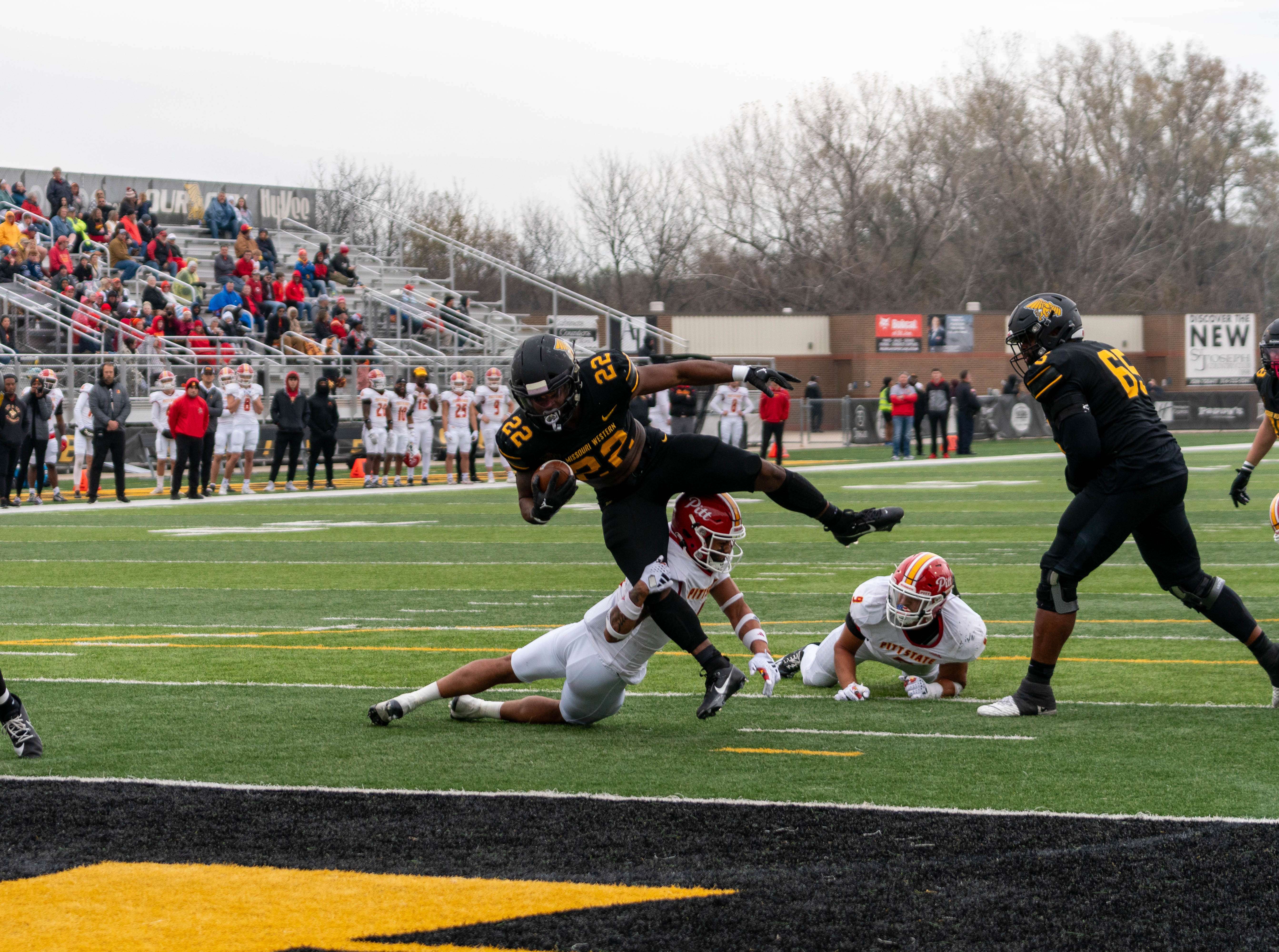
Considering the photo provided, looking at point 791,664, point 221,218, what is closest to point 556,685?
point 791,664

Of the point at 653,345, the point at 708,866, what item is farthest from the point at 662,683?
the point at 653,345

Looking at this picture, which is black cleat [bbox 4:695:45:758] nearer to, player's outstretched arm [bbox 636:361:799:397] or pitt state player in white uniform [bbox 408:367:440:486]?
player's outstretched arm [bbox 636:361:799:397]

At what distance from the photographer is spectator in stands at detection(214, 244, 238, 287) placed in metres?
33.9

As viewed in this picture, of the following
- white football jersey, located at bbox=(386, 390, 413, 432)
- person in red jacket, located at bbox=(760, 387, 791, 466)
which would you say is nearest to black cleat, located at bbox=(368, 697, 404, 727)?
white football jersey, located at bbox=(386, 390, 413, 432)

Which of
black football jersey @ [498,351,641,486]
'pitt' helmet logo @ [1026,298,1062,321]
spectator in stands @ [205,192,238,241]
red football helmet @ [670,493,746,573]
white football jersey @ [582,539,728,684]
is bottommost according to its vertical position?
white football jersey @ [582,539,728,684]

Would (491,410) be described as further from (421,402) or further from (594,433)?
(594,433)

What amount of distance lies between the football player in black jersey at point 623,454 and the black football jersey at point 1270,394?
319cm

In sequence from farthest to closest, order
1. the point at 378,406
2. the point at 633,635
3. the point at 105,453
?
the point at 378,406, the point at 105,453, the point at 633,635

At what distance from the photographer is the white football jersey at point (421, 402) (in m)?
25.7

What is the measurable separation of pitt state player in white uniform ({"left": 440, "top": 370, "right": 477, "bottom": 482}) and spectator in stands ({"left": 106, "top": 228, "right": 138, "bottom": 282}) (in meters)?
9.64

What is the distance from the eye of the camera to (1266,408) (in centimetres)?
936

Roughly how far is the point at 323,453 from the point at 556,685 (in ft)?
58.7

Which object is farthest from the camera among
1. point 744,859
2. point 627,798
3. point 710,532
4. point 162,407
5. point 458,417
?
point 458,417

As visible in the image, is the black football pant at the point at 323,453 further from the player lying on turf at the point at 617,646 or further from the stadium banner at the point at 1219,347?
the stadium banner at the point at 1219,347
